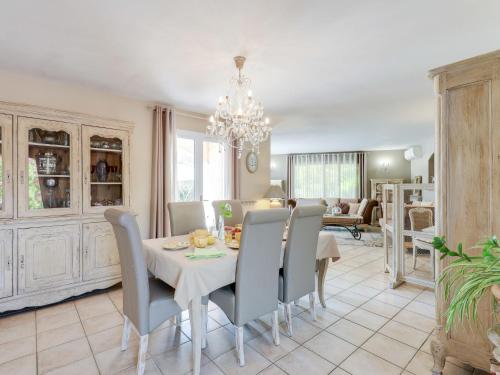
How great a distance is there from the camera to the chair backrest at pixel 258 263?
5.86ft

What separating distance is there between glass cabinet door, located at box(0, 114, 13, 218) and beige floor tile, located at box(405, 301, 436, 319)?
161 inches

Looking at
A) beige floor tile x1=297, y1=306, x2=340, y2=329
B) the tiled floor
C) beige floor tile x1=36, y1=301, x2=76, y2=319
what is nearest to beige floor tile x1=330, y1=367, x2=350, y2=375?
the tiled floor

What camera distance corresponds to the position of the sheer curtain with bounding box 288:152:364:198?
9.27m

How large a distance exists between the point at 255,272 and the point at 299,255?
0.50m

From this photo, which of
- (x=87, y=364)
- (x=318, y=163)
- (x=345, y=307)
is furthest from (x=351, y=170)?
(x=87, y=364)

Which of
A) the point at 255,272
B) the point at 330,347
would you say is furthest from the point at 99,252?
the point at 330,347

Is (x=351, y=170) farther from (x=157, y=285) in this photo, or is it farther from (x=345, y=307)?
(x=157, y=285)

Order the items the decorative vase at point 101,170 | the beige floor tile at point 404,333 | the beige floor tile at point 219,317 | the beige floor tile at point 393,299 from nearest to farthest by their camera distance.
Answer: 1. the beige floor tile at point 404,333
2. the beige floor tile at point 219,317
3. the beige floor tile at point 393,299
4. the decorative vase at point 101,170

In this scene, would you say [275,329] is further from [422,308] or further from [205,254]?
[422,308]

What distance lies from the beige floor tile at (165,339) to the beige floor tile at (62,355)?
45 cm

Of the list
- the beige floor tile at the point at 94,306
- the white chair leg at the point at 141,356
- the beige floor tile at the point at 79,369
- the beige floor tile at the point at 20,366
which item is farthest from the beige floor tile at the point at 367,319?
the beige floor tile at the point at 20,366

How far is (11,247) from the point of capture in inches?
99.7

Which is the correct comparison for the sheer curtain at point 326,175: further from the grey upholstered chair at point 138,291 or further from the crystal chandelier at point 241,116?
the grey upholstered chair at point 138,291

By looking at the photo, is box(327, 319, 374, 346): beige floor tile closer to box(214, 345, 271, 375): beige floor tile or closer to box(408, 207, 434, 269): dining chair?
box(214, 345, 271, 375): beige floor tile
